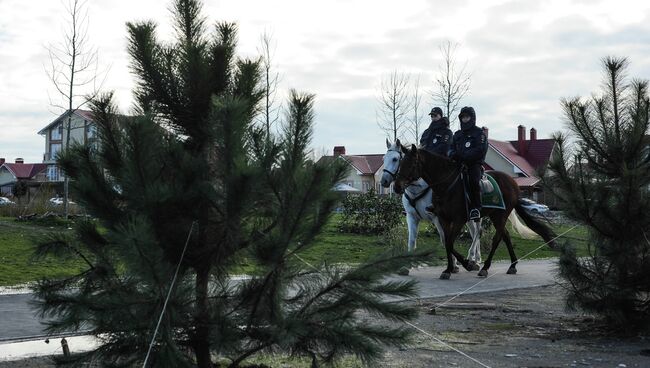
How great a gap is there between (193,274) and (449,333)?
13.5 feet

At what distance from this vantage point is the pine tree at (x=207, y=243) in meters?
3.92

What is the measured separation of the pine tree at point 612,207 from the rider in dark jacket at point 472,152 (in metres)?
5.83

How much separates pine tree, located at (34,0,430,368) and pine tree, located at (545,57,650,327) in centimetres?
389

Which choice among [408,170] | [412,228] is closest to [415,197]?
[412,228]

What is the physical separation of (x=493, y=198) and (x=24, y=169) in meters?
99.3

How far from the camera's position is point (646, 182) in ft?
24.7

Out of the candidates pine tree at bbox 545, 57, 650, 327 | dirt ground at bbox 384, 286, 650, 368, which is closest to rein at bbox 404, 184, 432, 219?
dirt ground at bbox 384, 286, 650, 368

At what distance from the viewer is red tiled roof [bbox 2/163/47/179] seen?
10081 centimetres

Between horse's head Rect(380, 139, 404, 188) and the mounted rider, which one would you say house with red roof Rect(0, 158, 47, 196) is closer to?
the mounted rider

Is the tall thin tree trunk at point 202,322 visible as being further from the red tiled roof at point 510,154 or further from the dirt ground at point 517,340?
the red tiled roof at point 510,154

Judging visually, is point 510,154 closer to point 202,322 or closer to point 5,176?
point 5,176

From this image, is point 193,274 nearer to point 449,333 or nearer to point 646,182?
point 449,333

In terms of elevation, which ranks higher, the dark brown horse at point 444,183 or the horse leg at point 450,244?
the dark brown horse at point 444,183

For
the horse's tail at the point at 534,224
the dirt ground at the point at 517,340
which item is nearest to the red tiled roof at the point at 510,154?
the horse's tail at the point at 534,224
